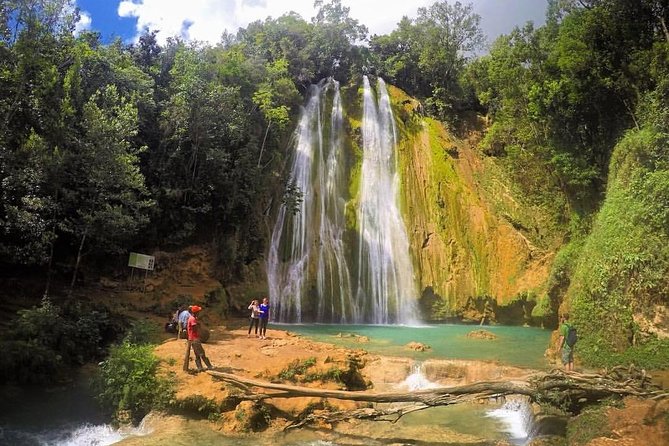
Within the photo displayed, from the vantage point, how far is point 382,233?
2859cm

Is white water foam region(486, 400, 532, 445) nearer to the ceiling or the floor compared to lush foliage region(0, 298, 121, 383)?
nearer to the floor

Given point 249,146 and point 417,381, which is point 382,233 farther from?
point 417,381

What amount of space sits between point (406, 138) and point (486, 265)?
1085cm

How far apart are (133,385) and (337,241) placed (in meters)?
18.3

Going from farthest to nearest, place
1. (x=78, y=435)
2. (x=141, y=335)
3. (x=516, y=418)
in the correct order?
(x=141, y=335)
(x=516, y=418)
(x=78, y=435)

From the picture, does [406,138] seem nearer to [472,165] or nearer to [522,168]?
[472,165]

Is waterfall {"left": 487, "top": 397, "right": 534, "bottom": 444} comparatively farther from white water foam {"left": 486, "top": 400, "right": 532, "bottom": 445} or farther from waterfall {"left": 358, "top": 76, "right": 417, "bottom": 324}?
waterfall {"left": 358, "top": 76, "right": 417, "bottom": 324}

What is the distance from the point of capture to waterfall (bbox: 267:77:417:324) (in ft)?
84.0

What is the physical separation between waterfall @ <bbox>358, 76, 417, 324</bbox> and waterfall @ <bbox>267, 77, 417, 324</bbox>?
0.05 meters

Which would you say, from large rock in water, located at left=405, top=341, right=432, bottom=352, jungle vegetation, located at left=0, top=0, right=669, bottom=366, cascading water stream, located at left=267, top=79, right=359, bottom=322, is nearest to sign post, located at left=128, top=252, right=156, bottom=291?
jungle vegetation, located at left=0, top=0, right=669, bottom=366

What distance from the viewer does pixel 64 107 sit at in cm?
1642

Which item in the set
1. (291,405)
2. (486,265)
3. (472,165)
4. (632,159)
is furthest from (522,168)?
(291,405)

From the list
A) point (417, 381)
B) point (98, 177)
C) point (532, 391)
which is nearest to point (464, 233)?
point (417, 381)

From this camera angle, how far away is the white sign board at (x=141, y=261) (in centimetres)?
2097
